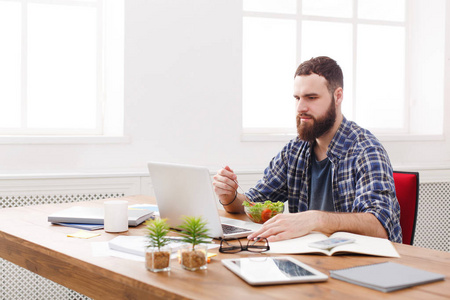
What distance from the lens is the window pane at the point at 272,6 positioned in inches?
147

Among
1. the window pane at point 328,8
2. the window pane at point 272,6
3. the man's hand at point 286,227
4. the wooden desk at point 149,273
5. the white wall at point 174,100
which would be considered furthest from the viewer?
the window pane at point 328,8

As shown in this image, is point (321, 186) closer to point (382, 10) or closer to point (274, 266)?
point (274, 266)

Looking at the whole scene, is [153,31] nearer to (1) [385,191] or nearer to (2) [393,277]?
(1) [385,191]

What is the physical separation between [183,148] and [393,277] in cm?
228

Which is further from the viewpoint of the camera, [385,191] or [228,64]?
[228,64]

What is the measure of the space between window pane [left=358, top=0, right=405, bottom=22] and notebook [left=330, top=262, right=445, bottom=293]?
3.13 meters

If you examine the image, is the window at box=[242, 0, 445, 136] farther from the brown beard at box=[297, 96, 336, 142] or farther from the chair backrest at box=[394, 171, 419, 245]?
the chair backrest at box=[394, 171, 419, 245]

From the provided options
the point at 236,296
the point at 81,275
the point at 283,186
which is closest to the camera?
the point at 236,296

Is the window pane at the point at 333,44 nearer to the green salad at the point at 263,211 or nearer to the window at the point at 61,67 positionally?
the window at the point at 61,67

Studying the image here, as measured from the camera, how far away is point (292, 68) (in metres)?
3.86

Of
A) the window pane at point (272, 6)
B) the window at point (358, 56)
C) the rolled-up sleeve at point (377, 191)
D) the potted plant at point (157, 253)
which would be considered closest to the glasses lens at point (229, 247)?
the potted plant at point (157, 253)

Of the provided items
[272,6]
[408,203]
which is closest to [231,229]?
[408,203]

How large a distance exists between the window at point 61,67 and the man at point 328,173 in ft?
4.32

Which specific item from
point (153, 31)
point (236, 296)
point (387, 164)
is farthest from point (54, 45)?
point (236, 296)
